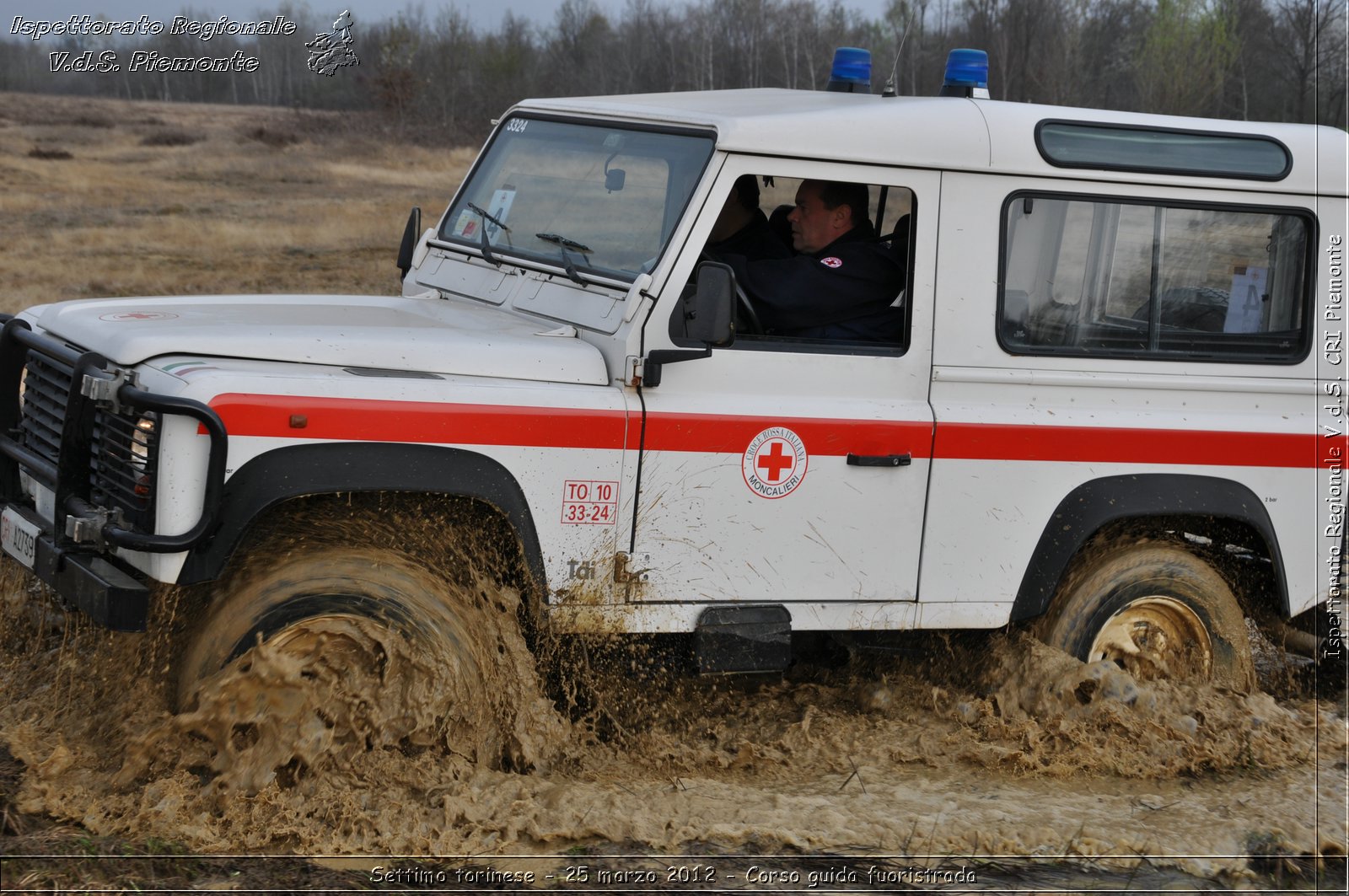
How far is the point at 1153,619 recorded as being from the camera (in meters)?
4.92

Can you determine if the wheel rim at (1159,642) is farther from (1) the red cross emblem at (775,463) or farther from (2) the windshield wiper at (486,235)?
(2) the windshield wiper at (486,235)

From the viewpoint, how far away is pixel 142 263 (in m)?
15.3

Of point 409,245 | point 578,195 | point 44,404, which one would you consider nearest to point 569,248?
point 578,195

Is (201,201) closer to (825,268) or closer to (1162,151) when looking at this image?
(825,268)

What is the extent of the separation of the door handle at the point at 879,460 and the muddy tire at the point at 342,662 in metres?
1.16

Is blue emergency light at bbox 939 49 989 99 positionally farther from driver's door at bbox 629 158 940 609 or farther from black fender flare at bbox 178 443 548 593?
black fender flare at bbox 178 443 548 593

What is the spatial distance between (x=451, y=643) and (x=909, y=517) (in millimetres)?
1517

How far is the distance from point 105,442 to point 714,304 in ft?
5.59

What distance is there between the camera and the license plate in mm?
3648

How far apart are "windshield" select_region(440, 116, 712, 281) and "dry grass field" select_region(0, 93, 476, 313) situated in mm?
8641

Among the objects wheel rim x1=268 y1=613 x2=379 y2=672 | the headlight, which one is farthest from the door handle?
the headlight

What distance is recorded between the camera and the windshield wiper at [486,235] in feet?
15.2

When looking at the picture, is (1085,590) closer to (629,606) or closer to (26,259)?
(629,606)

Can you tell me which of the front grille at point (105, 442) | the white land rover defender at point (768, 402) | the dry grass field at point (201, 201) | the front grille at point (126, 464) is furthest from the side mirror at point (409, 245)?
the dry grass field at point (201, 201)
